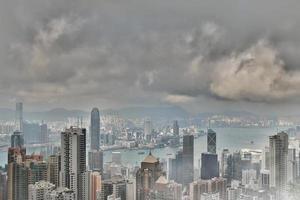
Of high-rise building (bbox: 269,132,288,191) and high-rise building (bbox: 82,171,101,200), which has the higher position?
high-rise building (bbox: 269,132,288,191)

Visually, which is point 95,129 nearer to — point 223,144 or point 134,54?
point 134,54

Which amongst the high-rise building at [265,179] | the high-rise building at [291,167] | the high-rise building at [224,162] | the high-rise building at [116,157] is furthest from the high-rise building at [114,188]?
the high-rise building at [291,167]

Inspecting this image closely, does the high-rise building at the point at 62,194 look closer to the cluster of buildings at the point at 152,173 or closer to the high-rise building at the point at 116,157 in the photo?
the cluster of buildings at the point at 152,173

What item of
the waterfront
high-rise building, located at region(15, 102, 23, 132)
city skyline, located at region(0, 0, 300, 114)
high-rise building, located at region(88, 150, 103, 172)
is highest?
city skyline, located at region(0, 0, 300, 114)

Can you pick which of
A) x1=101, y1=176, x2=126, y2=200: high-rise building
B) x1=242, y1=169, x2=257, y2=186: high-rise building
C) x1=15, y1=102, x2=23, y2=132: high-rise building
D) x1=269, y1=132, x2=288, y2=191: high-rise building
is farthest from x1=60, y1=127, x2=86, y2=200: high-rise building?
x1=269, y1=132, x2=288, y2=191: high-rise building

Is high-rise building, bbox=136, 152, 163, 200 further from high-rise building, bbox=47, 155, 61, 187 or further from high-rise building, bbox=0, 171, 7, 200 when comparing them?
high-rise building, bbox=0, 171, 7, 200

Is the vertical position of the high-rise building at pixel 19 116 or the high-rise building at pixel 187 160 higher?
the high-rise building at pixel 19 116

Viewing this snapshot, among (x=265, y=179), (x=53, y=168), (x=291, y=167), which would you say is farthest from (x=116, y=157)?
(x=291, y=167)
